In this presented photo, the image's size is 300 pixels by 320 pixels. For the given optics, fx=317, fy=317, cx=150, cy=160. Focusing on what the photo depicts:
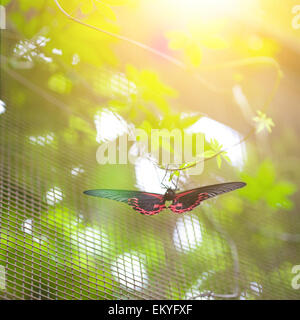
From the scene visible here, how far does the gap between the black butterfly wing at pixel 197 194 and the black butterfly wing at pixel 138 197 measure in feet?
0.09

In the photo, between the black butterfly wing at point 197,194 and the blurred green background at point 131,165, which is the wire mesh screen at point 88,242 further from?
the black butterfly wing at point 197,194

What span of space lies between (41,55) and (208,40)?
0.47 meters

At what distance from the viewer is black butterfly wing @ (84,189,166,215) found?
19.9 inches

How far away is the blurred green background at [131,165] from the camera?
2.10ft

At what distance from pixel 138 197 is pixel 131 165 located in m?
0.32

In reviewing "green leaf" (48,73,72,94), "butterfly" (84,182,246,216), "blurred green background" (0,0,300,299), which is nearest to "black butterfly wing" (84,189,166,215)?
"butterfly" (84,182,246,216)

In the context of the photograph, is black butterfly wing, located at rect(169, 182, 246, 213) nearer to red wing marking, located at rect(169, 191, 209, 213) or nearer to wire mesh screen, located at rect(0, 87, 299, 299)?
red wing marking, located at rect(169, 191, 209, 213)

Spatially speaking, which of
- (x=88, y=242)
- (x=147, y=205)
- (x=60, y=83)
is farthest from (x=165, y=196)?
(x=60, y=83)

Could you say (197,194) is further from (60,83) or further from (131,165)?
(60,83)

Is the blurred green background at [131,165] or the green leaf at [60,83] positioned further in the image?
the green leaf at [60,83]

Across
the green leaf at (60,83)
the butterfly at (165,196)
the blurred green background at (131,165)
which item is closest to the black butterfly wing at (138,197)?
the butterfly at (165,196)

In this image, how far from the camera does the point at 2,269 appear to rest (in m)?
0.57

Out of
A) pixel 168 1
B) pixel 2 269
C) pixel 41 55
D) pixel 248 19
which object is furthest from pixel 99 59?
pixel 2 269
